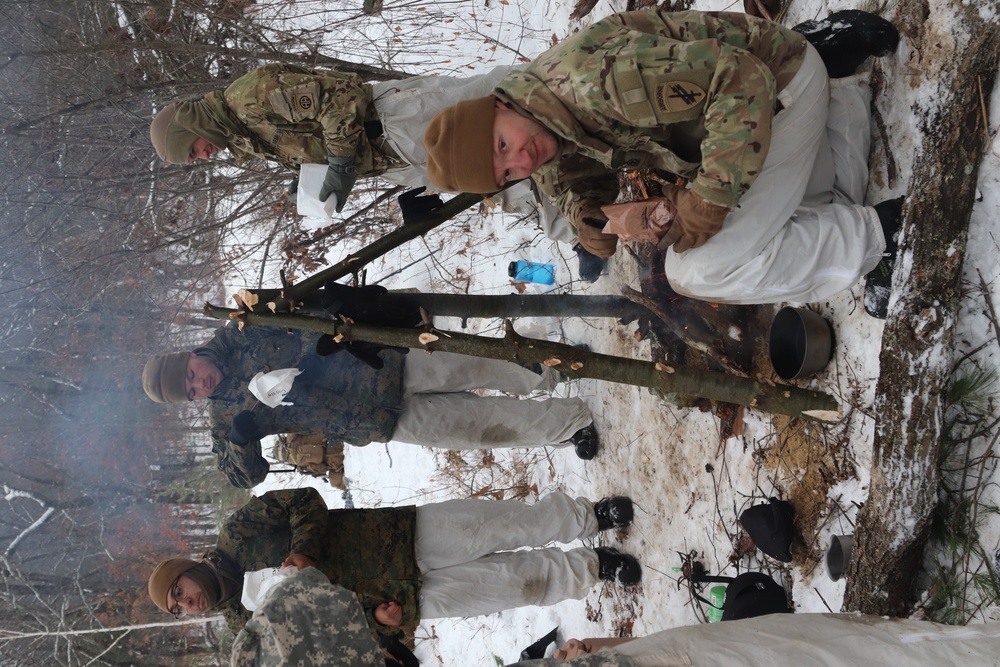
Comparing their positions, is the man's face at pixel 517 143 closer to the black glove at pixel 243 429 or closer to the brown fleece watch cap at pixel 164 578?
the black glove at pixel 243 429

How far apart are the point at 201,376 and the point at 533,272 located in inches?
114

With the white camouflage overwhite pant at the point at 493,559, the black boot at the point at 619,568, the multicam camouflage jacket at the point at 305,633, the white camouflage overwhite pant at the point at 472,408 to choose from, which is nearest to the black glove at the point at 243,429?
the white camouflage overwhite pant at the point at 472,408

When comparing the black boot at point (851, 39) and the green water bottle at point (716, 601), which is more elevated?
the black boot at point (851, 39)

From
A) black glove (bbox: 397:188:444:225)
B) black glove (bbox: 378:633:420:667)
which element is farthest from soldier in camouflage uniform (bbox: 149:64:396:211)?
black glove (bbox: 378:633:420:667)

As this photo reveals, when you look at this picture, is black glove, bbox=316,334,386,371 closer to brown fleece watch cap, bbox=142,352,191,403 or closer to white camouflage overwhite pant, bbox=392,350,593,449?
white camouflage overwhite pant, bbox=392,350,593,449

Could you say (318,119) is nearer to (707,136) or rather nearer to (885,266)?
(707,136)

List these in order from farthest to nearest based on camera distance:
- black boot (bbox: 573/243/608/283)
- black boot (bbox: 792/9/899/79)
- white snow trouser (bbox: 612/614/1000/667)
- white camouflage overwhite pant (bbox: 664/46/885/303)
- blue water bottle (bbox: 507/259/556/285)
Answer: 1. blue water bottle (bbox: 507/259/556/285)
2. black boot (bbox: 573/243/608/283)
3. black boot (bbox: 792/9/899/79)
4. white camouflage overwhite pant (bbox: 664/46/885/303)
5. white snow trouser (bbox: 612/614/1000/667)

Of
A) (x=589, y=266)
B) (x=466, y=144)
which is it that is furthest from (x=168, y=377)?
(x=589, y=266)

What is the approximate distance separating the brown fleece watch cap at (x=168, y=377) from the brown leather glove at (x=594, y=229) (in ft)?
8.21

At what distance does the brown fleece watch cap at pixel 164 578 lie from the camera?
312cm

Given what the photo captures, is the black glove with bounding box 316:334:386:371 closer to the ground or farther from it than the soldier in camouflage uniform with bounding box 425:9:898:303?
closer to the ground

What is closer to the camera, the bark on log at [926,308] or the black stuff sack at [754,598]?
the bark on log at [926,308]

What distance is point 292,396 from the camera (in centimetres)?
356

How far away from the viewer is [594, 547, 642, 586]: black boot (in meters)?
4.11
